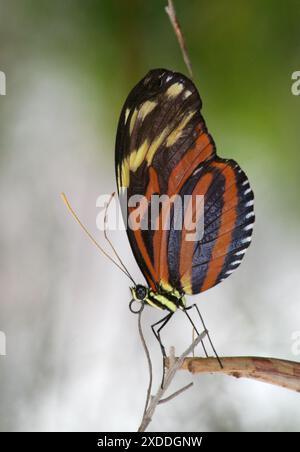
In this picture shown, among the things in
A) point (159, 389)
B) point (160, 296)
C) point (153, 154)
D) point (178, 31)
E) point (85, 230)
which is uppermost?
point (178, 31)

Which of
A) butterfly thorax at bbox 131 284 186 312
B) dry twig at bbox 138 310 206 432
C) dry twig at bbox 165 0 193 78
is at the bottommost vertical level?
dry twig at bbox 138 310 206 432

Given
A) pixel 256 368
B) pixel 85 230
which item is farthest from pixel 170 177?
pixel 256 368

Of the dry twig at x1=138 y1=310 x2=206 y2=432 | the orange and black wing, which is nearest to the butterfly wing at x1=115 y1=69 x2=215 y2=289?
the orange and black wing

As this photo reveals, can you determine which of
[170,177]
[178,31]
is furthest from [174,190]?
[178,31]

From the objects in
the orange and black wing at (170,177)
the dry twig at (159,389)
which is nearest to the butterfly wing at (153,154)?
the orange and black wing at (170,177)

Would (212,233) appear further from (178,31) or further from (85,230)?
(178,31)

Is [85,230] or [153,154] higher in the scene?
[153,154]

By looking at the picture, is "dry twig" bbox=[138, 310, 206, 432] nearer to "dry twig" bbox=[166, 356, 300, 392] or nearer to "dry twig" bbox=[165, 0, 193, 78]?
"dry twig" bbox=[166, 356, 300, 392]
